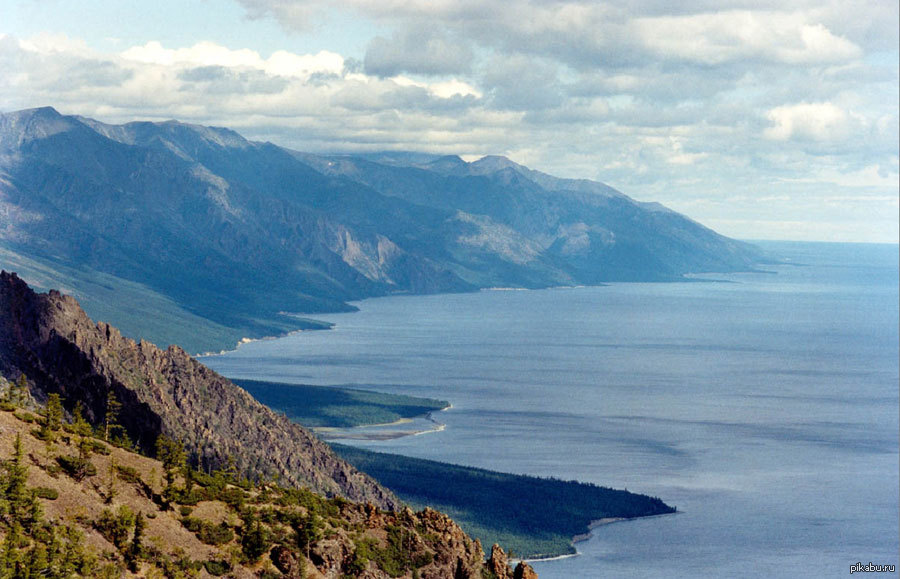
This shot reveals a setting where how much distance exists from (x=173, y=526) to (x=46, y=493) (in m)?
12.7

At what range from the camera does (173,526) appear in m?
120

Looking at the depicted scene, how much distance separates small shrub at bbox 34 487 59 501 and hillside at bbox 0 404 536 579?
0.30 ft

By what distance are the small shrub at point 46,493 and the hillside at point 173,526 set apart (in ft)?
0.30

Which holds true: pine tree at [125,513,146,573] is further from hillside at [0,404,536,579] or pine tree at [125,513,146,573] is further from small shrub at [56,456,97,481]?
small shrub at [56,456,97,481]

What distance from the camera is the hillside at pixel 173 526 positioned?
107000 mm

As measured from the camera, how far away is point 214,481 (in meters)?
132

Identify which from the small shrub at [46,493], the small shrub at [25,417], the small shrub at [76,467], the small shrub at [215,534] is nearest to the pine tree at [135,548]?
the small shrub at [46,493]

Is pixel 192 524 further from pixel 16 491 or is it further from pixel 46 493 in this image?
pixel 16 491

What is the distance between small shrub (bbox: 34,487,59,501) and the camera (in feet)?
366

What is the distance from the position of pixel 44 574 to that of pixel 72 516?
38.2 feet

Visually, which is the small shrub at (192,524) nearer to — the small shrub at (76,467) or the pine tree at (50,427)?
the small shrub at (76,467)

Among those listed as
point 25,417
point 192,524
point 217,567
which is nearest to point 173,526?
point 192,524

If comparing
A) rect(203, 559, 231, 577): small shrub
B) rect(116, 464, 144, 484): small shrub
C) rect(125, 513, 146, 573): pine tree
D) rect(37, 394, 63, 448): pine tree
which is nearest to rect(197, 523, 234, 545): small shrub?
rect(203, 559, 231, 577): small shrub

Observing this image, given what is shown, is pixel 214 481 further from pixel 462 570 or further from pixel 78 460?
pixel 462 570
